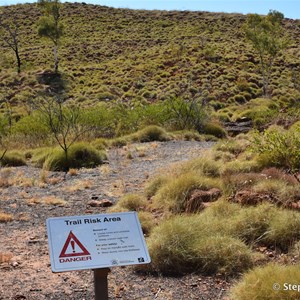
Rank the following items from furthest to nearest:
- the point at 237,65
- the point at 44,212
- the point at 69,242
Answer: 1. the point at 237,65
2. the point at 44,212
3. the point at 69,242

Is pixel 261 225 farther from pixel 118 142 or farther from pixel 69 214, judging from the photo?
pixel 118 142

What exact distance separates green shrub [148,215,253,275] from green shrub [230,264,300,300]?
941 millimetres

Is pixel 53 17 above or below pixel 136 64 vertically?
above

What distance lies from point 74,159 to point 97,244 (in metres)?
11.2

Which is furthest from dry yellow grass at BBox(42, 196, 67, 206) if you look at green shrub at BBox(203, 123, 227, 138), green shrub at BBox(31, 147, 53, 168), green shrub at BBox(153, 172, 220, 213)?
green shrub at BBox(203, 123, 227, 138)

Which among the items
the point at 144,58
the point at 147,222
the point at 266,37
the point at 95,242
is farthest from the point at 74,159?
the point at 144,58

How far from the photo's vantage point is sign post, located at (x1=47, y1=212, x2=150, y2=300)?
13.2 ft

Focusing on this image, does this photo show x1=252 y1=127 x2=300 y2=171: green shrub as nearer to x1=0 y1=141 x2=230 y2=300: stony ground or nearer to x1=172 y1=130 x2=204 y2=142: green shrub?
x1=0 y1=141 x2=230 y2=300: stony ground

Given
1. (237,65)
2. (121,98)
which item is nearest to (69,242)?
(121,98)

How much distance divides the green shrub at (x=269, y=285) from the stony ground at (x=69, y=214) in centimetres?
56

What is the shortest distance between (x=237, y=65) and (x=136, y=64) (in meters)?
9.39

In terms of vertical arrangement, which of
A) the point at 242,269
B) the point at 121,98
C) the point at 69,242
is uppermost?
the point at 69,242

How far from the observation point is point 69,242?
4.13m

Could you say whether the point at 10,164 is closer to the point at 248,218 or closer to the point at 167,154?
the point at 167,154
